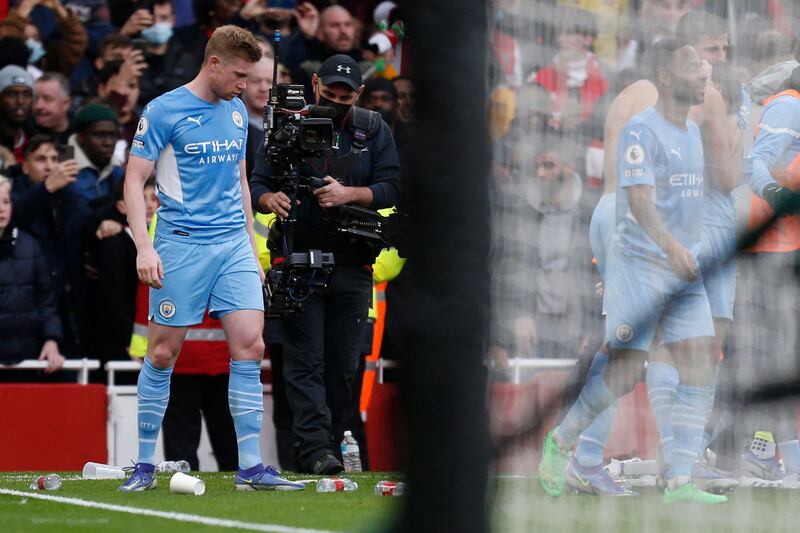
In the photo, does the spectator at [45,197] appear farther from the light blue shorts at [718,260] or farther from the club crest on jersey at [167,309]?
the light blue shorts at [718,260]

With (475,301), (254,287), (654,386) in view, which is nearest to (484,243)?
(475,301)

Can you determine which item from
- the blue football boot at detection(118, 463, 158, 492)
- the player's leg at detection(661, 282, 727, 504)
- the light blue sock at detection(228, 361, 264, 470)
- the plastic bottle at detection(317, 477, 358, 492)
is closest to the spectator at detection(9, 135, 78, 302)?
the blue football boot at detection(118, 463, 158, 492)

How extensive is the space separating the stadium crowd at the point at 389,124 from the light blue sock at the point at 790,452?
107cm

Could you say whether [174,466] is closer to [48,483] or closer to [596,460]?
[48,483]

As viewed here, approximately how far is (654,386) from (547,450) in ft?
7.60

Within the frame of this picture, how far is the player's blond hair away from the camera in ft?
24.3

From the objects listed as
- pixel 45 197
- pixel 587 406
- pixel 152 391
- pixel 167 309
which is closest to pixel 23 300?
pixel 45 197

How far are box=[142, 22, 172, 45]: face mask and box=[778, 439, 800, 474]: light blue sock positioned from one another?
6.90 meters

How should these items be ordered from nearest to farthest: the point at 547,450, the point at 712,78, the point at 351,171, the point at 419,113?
the point at 419,113
the point at 547,450
the point at 712,78
the point at 351,171

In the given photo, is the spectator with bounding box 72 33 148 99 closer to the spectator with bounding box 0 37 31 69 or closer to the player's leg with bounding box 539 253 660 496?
the spectator with bounding box 0 37 31 69

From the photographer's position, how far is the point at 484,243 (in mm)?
2721

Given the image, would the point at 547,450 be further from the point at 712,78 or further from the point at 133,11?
the point at 133,11

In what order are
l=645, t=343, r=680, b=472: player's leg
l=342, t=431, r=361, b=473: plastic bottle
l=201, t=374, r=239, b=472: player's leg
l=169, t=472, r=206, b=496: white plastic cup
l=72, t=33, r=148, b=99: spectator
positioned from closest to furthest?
1. l=645, t=343, r=680, b=472: player's leg
2. l=169, t=472, r=206, b=496: white plastic cup
3. l=342, t=431, r=361, b=473: plastic bottle
4. l=201, t=374, r=239, b=472: player's leg
5. l=72, t=33, r=148, b=99: spectator

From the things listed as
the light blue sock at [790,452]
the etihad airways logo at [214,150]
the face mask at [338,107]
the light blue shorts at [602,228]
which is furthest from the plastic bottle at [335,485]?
the light blue shorts at [602,228]
